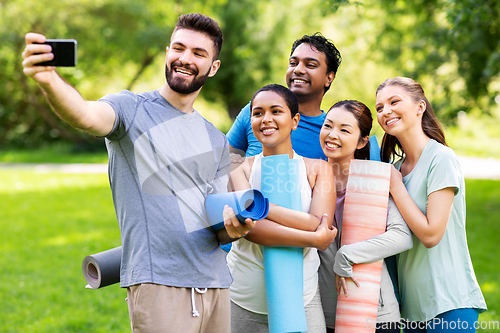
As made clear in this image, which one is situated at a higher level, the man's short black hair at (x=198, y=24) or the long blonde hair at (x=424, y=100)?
the man's short black hair at (x=198, y=24)

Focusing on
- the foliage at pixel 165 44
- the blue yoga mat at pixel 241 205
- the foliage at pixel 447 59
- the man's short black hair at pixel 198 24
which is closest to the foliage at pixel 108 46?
the foliage at pixel 165 44

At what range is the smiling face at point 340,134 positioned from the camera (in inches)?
99.7

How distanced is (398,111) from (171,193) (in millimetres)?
1295

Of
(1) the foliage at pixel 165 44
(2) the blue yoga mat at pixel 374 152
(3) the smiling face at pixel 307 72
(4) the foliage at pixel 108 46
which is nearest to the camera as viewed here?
(2) the blue yoga mat at pixel 374 152

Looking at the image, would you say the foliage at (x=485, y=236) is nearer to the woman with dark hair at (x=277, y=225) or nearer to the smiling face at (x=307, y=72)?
the woman with dark hair at (x=277, y=225)

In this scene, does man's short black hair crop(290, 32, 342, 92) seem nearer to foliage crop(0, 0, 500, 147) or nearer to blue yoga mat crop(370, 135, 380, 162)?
blue yoga mat crop(370, 135, 380, 162)

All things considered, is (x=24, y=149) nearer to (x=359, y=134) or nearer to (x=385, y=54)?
(x=385, y=54)

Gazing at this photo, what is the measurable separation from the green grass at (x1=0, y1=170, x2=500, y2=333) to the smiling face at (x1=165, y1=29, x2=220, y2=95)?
3078 millimetres

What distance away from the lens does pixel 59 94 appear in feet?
5.22

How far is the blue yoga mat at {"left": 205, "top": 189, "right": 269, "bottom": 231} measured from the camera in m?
1.95

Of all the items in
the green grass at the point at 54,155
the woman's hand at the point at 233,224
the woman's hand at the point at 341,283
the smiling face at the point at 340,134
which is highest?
the smiling face at the point at 340,134

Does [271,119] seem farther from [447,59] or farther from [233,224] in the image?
[447,59]

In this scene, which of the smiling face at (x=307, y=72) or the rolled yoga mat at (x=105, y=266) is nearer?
the rolled yoga mat at (x=105, y=266)

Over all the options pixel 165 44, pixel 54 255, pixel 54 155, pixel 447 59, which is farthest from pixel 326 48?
pixel 54 155
